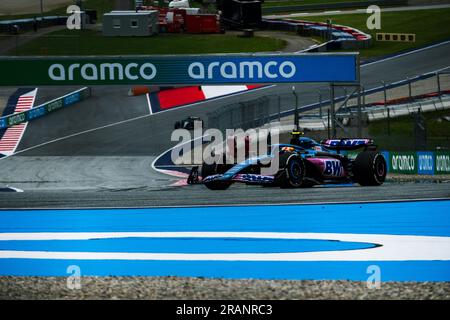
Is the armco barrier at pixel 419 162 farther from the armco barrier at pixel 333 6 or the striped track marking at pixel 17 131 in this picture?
the armco barrier at pixel 333 6

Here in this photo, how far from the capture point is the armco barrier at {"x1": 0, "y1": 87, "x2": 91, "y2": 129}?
3303cm

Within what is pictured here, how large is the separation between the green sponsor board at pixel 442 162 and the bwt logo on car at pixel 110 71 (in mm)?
7656

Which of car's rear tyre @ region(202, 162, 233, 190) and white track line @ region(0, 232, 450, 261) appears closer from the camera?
white track line @ region(0, 232, 450, 261)

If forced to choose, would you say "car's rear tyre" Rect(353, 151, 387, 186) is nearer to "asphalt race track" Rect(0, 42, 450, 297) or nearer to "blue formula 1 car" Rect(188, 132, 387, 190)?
"blue formula 1 car" Rect(188, 132, 387, 190)

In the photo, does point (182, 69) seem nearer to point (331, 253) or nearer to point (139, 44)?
point (139, 44)

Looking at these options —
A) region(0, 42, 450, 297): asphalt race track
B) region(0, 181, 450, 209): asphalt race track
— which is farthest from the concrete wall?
region(0, 181, 450, 209): asphalt race track

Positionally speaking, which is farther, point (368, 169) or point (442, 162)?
point (442, 162)

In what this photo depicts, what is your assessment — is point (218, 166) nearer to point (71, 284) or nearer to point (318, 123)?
point (71, 284)

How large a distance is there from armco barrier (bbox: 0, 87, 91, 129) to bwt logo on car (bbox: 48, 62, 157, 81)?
870 cm

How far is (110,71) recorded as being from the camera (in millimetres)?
24734

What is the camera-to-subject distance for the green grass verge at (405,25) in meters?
42.8

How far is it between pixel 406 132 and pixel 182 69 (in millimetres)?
7554

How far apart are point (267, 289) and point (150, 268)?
1510mm

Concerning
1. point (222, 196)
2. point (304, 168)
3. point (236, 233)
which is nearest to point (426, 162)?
point (304, 168)
